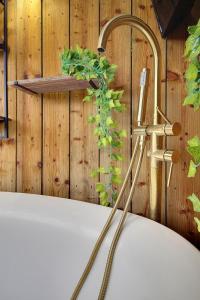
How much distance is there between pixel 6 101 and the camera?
1164mm

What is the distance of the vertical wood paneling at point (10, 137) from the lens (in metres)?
1.17

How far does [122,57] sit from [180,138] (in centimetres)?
42

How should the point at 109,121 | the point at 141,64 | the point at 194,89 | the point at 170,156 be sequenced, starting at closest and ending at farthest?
the point at 194,89
the point at 170,156
the point at 109,121
the point at 141,64

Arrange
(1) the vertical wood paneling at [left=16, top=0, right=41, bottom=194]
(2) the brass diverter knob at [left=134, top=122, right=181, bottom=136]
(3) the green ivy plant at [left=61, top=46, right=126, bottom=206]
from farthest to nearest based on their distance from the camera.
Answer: (1) the vertical wood paneling at [left=16, top=0, right=41, bottom=194] < (3) the green ivy plant at [left=61, top=46, right=126, bottom=206] < (2) the brass diverter knob at [left=134, top=122, right=181, bottom=136]

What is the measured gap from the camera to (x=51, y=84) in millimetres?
975

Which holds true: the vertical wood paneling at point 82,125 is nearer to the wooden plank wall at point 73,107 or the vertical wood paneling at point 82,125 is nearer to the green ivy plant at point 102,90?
the wooden plank wall at point 73,107

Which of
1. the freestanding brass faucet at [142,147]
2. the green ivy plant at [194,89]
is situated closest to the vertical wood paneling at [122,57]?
the freestanding brass faucet at [142,147]

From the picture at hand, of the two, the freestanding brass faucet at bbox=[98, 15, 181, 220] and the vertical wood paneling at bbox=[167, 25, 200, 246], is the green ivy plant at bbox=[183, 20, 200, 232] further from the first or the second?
the vertical wood paneling at bbox=[167, 25, 200, 246]

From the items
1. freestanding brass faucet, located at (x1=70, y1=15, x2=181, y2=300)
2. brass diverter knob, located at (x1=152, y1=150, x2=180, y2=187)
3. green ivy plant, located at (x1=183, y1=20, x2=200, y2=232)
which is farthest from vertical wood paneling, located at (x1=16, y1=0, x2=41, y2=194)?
green ivy plant, located at (x1=183, y1=20, x2=200, y2=232)

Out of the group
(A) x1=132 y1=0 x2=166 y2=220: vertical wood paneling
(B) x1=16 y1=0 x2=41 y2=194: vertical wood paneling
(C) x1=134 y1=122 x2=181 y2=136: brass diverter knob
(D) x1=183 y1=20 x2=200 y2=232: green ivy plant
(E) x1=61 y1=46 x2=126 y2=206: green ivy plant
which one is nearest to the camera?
(D) x1=183 y1=20 x2=200 y2=232: green ivy plant

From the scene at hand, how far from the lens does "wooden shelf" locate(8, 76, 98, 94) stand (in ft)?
3.02

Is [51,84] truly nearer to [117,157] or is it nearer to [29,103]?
[29,103]

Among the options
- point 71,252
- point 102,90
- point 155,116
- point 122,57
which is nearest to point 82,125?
point 102,90

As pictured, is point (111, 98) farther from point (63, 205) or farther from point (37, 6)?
point (37, 6)
